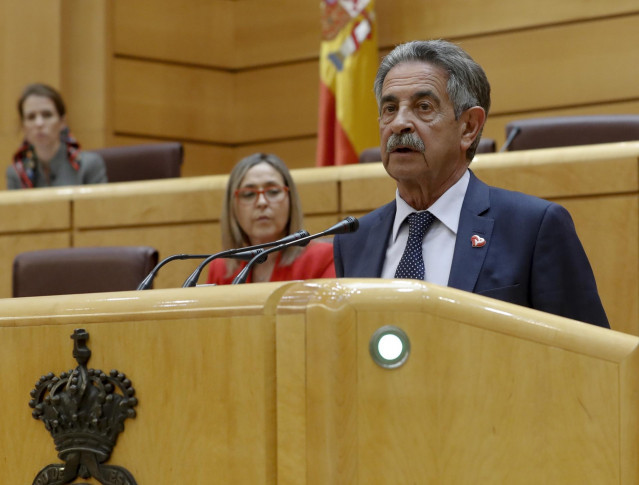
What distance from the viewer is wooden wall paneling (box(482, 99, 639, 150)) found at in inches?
170

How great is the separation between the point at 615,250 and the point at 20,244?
1.93 m

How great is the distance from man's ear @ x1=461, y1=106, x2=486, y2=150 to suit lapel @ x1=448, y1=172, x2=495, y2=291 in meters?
0.07

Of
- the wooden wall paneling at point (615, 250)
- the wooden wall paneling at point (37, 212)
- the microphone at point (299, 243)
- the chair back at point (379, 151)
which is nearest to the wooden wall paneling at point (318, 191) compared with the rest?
the chair back at point (379, 151)

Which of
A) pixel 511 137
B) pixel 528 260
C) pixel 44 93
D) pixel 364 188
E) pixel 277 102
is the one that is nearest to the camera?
pixel 528 260

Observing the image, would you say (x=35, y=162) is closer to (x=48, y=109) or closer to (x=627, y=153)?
(x=48, y=109)

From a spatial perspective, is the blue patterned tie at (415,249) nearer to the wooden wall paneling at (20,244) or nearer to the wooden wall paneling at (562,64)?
the wooden wall paneling at (20,244)

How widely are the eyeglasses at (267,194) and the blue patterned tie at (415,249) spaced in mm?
1251

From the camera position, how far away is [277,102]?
536 cm

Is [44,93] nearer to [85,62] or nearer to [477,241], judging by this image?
[85,62]

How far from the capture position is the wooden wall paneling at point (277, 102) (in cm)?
526

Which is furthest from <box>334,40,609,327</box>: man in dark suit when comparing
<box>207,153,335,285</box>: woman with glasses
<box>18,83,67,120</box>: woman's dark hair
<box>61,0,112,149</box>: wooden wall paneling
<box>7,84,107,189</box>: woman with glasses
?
<box>61,0,112,149</box>: wooden wall paneling

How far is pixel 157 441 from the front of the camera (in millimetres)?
982

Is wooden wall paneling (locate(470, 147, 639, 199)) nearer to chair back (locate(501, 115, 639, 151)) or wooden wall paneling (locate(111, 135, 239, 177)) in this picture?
chair back (locate(501, 115, 639, 151))

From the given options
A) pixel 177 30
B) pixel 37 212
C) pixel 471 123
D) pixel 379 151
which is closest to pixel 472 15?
pixel 177 30
